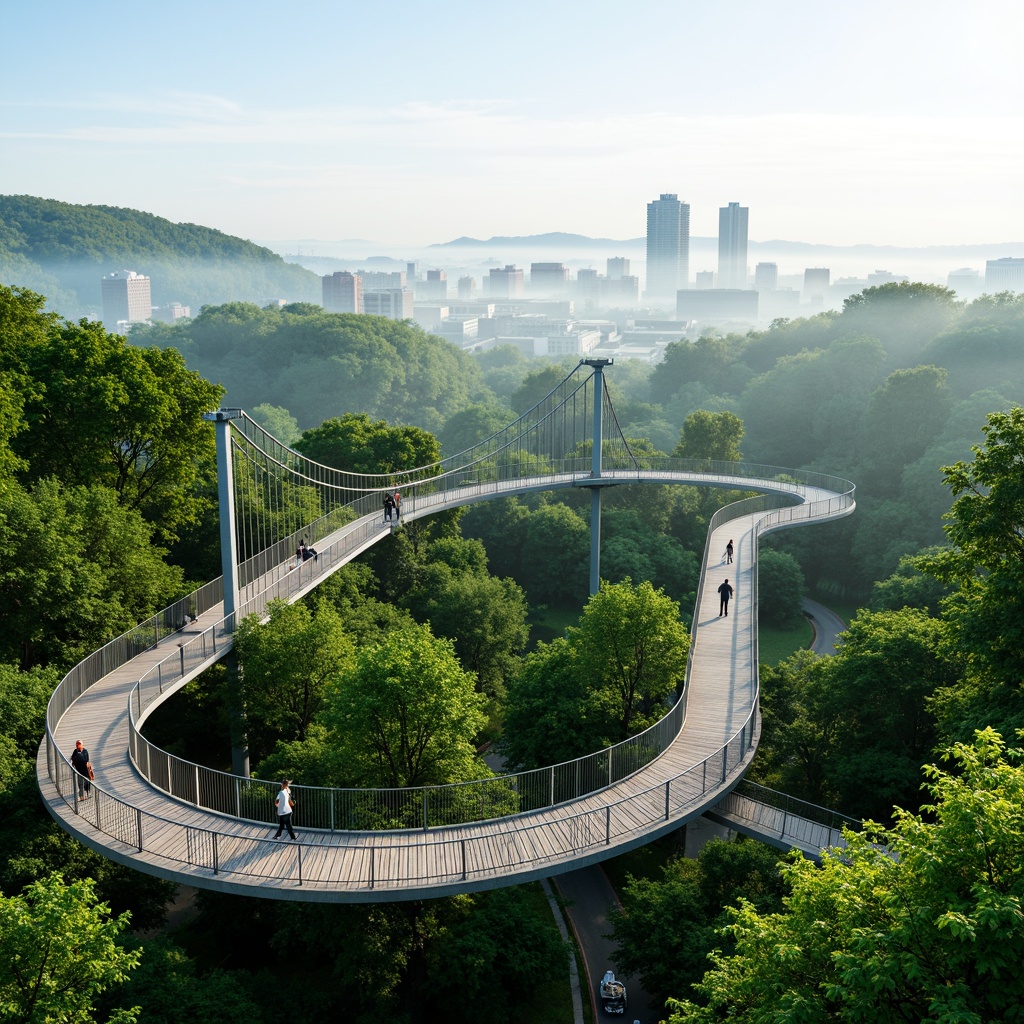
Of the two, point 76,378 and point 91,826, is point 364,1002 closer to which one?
point 91,826


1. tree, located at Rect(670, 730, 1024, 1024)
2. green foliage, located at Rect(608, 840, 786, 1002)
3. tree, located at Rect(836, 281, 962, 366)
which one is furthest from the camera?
tree, located at Rect(836, 281, 962, 366)

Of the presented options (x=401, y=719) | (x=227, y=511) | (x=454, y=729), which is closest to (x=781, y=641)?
(x=227, y=511)

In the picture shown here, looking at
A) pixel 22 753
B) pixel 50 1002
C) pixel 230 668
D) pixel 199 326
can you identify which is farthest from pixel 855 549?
pixel 199 326

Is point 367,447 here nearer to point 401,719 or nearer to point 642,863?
point 642,863

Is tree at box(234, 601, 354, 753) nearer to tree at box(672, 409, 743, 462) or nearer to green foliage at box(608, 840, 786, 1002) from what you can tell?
green foliage at box(608, 840, 786, 1002)

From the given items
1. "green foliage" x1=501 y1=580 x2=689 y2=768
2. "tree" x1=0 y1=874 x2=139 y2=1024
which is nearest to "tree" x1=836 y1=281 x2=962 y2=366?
"green foliage" x1=501 y1=580 x2=689 y2=768

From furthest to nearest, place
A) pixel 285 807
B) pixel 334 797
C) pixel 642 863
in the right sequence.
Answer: pixel 642 863 → pixel 334 797 → pixel 285 807

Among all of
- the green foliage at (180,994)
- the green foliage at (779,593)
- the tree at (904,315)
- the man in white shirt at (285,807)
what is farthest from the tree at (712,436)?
the green foliage at (180,994)
